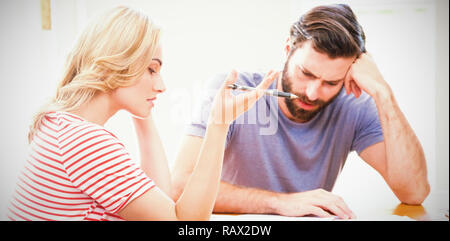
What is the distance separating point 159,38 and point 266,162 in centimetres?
51

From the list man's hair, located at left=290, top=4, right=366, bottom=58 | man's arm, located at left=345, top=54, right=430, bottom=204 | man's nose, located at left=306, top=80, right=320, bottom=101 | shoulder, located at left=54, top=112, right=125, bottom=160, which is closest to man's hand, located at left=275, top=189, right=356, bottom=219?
man's arm, located at left=345, top=54, right=430, bottom=204

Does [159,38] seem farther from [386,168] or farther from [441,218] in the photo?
[441,218]

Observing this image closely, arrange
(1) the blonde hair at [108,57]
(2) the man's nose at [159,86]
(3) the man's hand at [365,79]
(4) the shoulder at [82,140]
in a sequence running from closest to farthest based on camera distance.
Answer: (4) the shoulder at [82,140] < (1) the blonde hair at [108,57] < (2) the man's nose at [159,86] < (3) the man's hand at [365,79]

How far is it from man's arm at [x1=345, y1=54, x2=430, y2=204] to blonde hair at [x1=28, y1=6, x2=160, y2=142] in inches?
25.6

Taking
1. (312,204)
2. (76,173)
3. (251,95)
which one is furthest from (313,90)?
(76,173)

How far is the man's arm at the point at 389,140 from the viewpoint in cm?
122

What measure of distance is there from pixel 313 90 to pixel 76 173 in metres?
0.75

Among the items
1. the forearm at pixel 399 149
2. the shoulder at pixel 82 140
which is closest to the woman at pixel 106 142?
the shoulder at pixel 82 140

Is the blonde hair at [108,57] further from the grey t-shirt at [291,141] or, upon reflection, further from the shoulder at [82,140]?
the grey t-shirt at [291,141]

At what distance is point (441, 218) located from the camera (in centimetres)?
124
